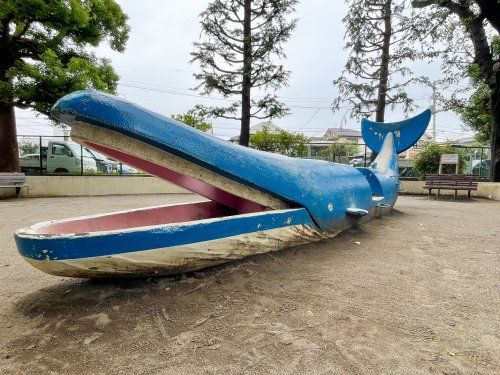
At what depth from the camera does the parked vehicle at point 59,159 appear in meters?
12.0

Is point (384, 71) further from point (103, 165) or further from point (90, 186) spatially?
point (90, 186)

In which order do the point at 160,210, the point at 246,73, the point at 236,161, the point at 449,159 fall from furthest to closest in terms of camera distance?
the point at 449,159
the point at 246,73
the point at 160,210
the point at 236,161

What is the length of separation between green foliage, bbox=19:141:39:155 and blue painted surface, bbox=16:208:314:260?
41.0ft

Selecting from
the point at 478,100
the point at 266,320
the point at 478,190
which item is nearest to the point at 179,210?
the point at 266,320

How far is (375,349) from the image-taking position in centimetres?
134

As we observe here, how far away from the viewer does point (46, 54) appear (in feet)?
26.7

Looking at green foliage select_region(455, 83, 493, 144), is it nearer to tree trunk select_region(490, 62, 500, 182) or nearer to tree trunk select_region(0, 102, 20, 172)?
tree trunk select_region(490, 62, 500, 182)

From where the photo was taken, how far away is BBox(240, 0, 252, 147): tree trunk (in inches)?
433

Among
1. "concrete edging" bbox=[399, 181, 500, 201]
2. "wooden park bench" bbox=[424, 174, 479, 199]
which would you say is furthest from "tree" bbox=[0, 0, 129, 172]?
"wooden park bench" bbox=[424, 174, 479, 199]

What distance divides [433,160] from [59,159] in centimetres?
Answer: 1604

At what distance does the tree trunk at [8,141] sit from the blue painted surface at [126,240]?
33.1ft

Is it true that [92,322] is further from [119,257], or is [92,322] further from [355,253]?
[355,253]

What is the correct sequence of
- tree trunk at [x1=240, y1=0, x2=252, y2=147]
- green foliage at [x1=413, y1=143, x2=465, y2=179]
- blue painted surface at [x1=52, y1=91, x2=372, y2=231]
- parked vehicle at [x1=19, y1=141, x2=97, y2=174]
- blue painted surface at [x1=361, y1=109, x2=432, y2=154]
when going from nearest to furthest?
blue painted surface at [x1=52, y1=91, x2=372, y2=231], blue painted surface at [x1=361, y1=109, x2=432, y2=154], tree trunk at [x1=240, y1=0, x2=252, y2=147], parked vehicle at [x1=19, y1=141, x2=97, y2=174], green foliage at [x1=413, y1=143, x2=465, y2=179]

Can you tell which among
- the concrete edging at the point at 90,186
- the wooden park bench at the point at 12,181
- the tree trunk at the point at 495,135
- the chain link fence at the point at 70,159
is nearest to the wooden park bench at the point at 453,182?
the tree trunk at the point at 495,135
